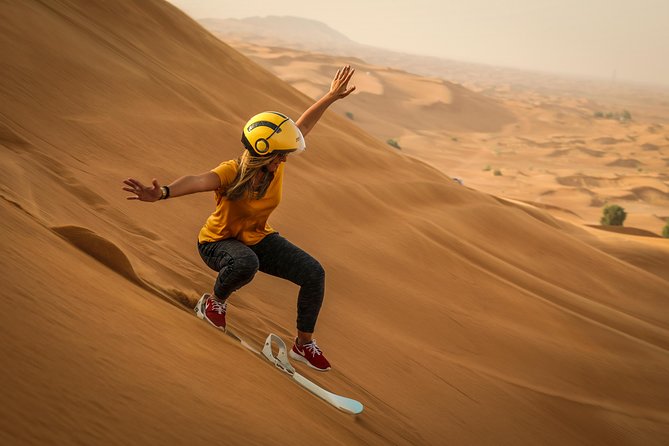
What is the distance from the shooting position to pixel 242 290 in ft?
12.9

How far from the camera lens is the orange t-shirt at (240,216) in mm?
2896

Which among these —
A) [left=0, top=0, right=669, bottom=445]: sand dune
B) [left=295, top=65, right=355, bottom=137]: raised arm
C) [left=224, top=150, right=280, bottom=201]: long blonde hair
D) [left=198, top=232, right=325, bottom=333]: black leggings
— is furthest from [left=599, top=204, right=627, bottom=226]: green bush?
[left=224, top=150, right=280, bottom=201]: long blonde hair

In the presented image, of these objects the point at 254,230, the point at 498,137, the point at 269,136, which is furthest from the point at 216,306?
the point at 498,137

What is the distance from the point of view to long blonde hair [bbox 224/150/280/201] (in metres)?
2.75

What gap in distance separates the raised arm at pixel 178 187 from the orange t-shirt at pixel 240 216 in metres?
0.11

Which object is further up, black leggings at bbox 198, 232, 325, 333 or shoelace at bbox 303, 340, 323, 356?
black leggings at bbox 198, 232, 325, 333

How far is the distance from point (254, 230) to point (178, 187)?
57cm

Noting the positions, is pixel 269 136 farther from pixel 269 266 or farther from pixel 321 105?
pixel 321 105

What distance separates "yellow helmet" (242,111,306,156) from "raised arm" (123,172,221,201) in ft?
0.80

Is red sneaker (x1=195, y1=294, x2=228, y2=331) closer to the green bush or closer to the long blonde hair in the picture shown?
the long blonde hair

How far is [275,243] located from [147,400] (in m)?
1.42

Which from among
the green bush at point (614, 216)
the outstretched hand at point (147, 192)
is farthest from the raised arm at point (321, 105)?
the green bush at point (614, 216)

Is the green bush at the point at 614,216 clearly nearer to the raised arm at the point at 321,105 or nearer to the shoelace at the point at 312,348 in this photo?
the raised arm at the point at 321,105

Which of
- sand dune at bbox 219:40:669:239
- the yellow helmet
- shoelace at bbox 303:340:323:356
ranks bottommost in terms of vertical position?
shoelace at bbox 303:340:323:356
